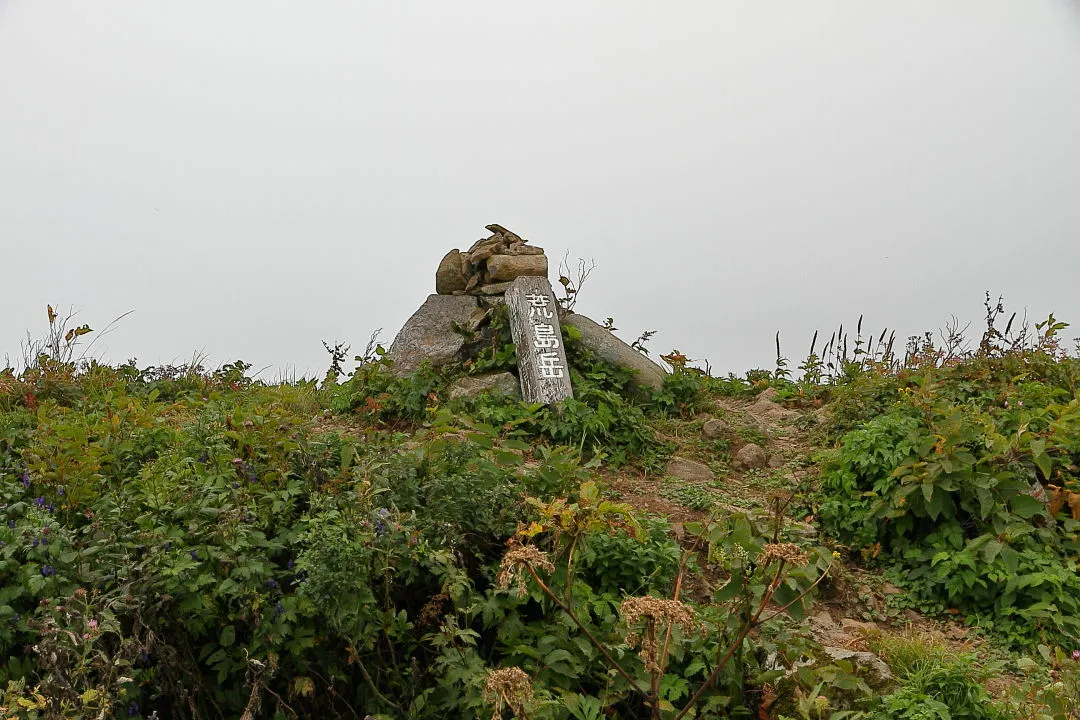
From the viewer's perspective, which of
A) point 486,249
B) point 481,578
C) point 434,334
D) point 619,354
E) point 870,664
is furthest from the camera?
point 486,249

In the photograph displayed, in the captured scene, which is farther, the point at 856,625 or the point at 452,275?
the point at 452,275

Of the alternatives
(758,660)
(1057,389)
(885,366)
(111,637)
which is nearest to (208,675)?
(111,637)

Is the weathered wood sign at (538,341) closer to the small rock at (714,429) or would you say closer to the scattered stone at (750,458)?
the small rock at (714,429)

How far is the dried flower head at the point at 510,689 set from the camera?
→ 302 cm

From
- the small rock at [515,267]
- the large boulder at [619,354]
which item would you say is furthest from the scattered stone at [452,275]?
the large boulder at [619,354]

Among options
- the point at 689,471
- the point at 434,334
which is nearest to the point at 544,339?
the point at 434,334

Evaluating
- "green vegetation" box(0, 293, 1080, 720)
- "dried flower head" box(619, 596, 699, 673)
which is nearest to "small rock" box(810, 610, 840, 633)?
"green vegetation" box(0, 293, 1080, 720)

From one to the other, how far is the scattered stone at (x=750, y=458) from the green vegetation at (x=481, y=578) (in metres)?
1.20

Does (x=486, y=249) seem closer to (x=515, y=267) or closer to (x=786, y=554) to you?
(x=515, y=267)

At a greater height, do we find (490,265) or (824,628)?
(490,265)

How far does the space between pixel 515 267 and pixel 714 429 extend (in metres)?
3.29

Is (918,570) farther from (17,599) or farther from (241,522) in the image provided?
(17,599)

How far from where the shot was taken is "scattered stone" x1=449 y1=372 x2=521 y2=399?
28.3 ft

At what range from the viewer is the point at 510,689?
3182mm
